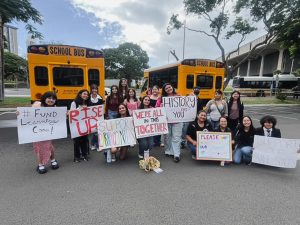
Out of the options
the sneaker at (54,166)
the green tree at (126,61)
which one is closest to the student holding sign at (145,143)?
the sneaker at (54,166)

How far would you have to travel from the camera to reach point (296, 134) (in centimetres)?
773

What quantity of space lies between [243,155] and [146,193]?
2.46 metres

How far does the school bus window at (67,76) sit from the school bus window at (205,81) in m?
5.36

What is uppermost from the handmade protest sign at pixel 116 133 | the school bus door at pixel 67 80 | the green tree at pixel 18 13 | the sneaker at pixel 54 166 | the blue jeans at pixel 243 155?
the green tree at pixel 18 13

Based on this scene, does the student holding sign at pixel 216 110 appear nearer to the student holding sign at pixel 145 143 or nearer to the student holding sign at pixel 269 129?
the student holding sign at pixel 269 129

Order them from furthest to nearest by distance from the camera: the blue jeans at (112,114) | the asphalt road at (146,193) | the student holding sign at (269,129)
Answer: the blue jeans at (112,114), the student holding sign at (269,129), the asphalt road at (146,193)

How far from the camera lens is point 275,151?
4262 mm

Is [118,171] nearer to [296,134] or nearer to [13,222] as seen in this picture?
[13,222]

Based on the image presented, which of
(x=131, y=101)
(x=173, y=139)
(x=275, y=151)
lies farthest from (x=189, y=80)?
(x=275, y=151)

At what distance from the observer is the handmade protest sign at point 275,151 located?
415 centimetres

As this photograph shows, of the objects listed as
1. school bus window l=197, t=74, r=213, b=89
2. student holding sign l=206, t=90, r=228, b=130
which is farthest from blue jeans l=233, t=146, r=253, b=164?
school bus window l=197, t=74, r=213, b=89

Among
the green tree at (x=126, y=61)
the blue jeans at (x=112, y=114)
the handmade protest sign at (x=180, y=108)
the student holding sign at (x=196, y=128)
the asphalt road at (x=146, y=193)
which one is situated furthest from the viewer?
the green tree at (x=126, y=61)

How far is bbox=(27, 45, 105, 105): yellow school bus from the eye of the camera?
6.81m

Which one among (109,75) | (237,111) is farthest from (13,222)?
(109,75)
